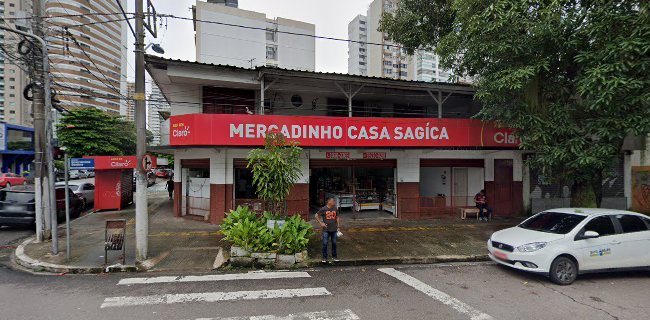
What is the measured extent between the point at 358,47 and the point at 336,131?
10561cm

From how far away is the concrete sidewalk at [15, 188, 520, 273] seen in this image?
7578mm

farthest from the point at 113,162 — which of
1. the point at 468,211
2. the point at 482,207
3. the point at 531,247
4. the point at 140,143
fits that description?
the point at 482,207

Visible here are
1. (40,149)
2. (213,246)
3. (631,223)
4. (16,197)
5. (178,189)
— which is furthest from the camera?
(178,189)

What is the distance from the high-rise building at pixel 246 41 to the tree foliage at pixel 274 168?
31.5 m

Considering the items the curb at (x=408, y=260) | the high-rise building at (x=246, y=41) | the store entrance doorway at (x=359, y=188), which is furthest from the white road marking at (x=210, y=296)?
the high-rise building at (x=246, y=41)

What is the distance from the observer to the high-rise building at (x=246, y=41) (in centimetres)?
4344

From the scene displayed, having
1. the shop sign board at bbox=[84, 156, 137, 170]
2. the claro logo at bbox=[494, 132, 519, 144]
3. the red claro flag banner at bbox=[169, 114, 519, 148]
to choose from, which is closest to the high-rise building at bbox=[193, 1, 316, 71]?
the shop sign board at bbox=[84, 156, 137, 170]

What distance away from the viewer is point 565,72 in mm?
9742

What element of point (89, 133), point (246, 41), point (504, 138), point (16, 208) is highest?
point (246, 41)

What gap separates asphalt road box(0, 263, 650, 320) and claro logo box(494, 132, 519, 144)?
6.03m

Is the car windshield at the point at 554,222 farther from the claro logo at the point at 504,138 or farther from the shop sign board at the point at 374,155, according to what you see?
the shop sign board at the point at 374,155

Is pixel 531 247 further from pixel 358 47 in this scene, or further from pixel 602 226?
pixel 358 47

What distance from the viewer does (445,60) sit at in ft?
35.3

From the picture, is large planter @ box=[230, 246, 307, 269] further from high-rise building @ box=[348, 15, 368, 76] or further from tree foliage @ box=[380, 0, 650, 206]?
high-rise building @ box=[348, 15, 368, 76]
